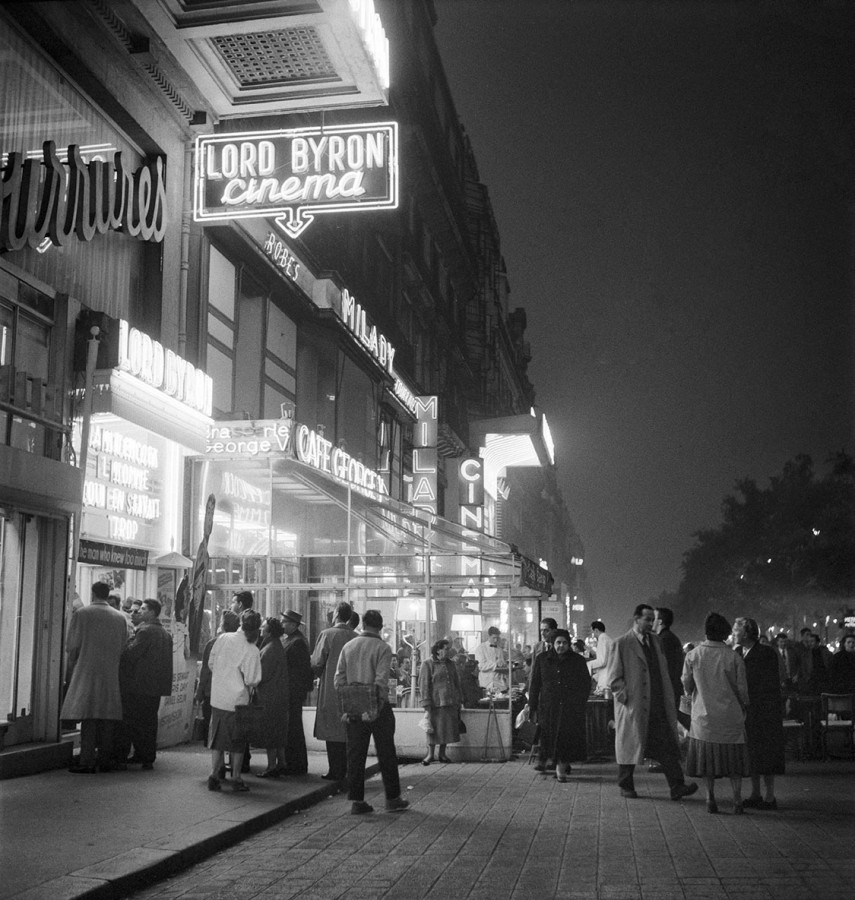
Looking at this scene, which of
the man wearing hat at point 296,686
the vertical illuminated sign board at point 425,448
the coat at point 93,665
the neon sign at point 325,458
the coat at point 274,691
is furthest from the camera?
the vertical illuminated sign board at point 425,448

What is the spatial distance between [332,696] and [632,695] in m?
3.18

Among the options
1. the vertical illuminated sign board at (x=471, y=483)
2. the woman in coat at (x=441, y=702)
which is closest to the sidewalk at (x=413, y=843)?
the woman in coat at (x=441, y=702)

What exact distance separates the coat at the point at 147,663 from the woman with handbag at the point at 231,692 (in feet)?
4.71

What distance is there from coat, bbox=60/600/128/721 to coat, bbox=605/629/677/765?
5.05 m

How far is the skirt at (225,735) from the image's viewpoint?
10711 millimetres

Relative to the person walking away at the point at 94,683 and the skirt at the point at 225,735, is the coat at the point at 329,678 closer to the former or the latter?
the skirt at the point at 225,735

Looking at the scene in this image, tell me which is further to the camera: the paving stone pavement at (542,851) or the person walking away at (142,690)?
the person walking away at (142,690)

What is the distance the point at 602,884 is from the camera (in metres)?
7.09

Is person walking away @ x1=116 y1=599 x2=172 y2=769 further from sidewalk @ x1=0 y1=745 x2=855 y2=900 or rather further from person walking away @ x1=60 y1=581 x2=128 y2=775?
sidewalk @ x1=0 y1=745 x2=855 y2=900

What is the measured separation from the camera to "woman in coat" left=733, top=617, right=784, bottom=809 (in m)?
10.6

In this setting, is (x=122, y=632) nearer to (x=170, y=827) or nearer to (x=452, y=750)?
(x=170, y=827)

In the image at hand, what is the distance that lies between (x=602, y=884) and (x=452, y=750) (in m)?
8.46

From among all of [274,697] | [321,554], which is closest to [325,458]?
[321,554]

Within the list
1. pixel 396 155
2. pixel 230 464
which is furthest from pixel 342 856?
pixel 396 155
